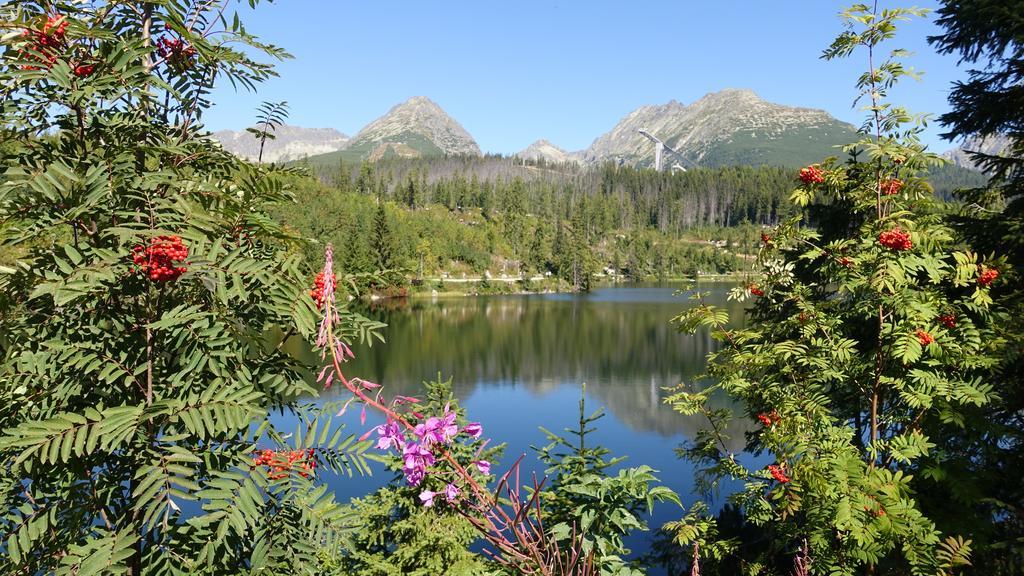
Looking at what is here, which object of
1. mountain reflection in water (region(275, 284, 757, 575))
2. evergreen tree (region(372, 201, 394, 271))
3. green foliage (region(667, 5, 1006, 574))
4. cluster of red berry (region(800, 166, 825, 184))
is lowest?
mountain reflection in water (region(275, 284, 757, 575))

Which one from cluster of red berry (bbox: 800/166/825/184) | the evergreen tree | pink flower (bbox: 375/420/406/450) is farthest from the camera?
the evergreen tree

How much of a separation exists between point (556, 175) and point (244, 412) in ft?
653

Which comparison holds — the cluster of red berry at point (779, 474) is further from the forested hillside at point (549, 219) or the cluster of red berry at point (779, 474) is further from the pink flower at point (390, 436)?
the forested hillside at point (549, 219)

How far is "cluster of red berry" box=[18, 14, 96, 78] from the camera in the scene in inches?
64.5

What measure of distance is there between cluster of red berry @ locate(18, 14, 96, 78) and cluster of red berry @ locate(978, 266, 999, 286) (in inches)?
220

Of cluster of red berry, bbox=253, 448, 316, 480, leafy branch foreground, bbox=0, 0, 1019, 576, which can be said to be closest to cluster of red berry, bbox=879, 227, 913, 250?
leafy branch foreground, bbox=0, 0, 1019, 576

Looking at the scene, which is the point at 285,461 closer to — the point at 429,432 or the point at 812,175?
the point at 429,432

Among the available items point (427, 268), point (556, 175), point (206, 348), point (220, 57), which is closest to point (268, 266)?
point (206, 348)

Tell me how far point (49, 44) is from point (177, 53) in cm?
38

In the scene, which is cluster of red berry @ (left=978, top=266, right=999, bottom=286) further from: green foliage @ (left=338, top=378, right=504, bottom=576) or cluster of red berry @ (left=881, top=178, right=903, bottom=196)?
green foliage @ (left=338, top=378, right=504, bottom=576)

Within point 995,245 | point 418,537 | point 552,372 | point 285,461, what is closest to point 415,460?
point 285,461

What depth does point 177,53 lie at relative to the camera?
199 centimetres

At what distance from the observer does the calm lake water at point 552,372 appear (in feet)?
61.8

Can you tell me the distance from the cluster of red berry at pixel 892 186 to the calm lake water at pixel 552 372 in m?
3.13
